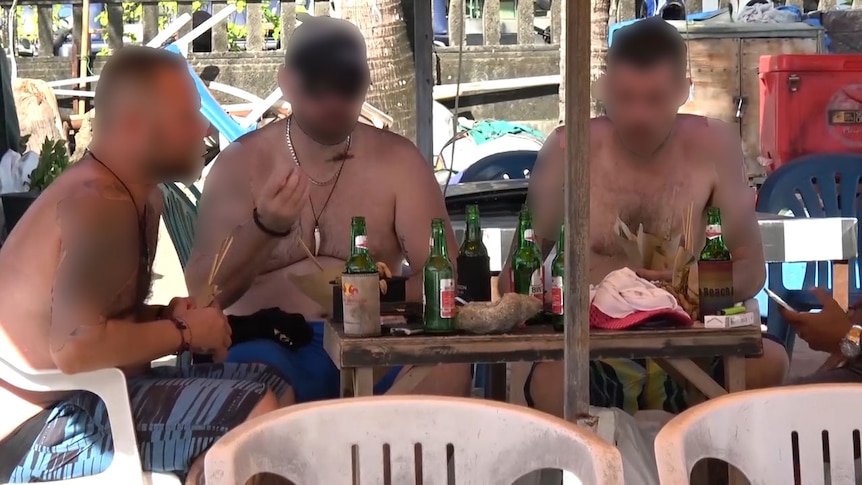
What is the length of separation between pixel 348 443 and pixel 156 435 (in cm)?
74

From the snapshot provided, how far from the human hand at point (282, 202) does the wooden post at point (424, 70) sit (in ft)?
4.36

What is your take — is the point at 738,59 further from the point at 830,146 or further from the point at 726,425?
the point at 726,425

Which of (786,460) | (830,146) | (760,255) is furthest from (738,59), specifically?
(786,460)

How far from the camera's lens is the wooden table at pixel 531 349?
2297mm

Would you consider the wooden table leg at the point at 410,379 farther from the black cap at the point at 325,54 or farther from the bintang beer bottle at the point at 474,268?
the black cap at the point at 325,54

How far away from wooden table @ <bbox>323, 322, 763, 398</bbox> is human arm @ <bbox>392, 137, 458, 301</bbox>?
30.0 inches

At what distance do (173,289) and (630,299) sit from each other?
4632 mm

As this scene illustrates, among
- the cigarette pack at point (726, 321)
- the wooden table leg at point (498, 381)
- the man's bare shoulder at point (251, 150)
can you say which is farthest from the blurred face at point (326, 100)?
the cigarette pack at point (726, 321)

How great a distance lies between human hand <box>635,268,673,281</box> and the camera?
2.65 metres

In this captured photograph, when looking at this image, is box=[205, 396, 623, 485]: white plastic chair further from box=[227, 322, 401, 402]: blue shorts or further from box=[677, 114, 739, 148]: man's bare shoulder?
box=[677, 114, 739, 148]: man's bare shoulder

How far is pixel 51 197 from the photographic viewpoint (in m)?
2.30

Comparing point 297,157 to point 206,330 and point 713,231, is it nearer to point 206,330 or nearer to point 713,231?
point 206,330

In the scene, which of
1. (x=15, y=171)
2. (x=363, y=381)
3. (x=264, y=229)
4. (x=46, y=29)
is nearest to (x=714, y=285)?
(x=363, y=381)

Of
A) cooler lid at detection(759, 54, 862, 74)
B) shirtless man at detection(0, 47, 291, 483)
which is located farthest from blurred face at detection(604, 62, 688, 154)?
cooler lid at detection(759, 54, 862, 74)
